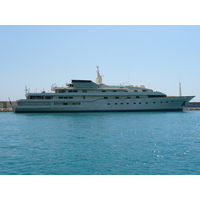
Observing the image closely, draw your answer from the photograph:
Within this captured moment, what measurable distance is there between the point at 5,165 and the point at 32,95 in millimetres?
33694

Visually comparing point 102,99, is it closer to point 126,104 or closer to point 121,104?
point 121,104

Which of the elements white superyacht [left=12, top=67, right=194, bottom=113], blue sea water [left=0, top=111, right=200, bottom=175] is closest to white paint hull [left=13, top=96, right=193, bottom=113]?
white superyacht [left=12, top=67, right=194, bottom=113]

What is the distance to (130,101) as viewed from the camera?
138ft

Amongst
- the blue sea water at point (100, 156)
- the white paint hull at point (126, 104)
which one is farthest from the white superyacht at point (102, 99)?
the blue sea water at point (100, 156)

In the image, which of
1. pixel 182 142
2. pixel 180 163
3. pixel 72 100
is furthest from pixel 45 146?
pixel 72 100

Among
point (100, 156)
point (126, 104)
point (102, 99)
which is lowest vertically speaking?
point (100, 156)

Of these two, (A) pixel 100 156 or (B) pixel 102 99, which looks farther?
(B) pixel 102 99

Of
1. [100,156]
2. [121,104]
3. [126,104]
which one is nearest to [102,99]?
[121,104]

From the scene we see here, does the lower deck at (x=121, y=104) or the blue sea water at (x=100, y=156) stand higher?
the lower deck at (x=121, y=104)

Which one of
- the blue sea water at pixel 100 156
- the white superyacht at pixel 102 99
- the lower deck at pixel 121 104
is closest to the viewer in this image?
the blue sea water at pixel 100 156

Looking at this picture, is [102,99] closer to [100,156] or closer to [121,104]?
[121,104]

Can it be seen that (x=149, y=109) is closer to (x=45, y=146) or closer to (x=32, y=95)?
(x=32, y=95)

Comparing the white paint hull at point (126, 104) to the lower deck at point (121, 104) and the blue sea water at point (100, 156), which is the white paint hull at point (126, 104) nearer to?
the lower deck at point (121, 104)

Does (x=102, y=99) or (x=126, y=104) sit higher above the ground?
(x=102, y=99)
